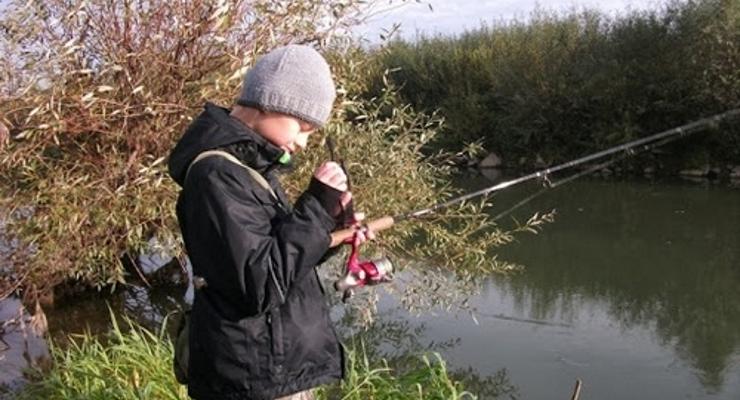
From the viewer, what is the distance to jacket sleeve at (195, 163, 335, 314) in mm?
1596

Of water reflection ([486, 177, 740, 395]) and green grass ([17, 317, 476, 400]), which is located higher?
green grass ([17, 317, 476, 400])

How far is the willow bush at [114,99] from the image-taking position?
425 cm

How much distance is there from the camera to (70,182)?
4.61m

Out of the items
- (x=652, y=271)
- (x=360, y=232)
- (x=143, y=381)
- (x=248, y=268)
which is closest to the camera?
(x=248, y=268)

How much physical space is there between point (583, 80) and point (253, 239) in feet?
46.8

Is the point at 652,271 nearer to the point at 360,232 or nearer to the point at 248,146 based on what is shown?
the point at 360,232

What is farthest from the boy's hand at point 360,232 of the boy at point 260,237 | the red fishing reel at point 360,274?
the boy at point 260,237

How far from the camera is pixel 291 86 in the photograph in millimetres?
1723

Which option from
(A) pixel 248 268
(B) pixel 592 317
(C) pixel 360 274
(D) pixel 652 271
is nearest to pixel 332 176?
(A) pixel 248 268

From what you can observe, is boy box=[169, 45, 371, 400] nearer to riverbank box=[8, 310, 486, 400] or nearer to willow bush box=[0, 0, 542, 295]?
riverbank box=[8, 310, 486, 400]

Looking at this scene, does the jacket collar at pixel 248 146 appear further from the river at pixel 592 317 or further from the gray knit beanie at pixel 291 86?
the river at pixel 592 317

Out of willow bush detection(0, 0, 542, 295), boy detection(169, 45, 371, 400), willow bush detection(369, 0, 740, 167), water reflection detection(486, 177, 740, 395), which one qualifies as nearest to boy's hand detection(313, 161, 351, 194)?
boy detection(169, 45, 371, 400)

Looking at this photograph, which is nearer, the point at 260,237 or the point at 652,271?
the point at 260,237

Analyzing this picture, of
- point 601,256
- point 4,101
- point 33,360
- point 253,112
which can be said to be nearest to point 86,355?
point 33,360
